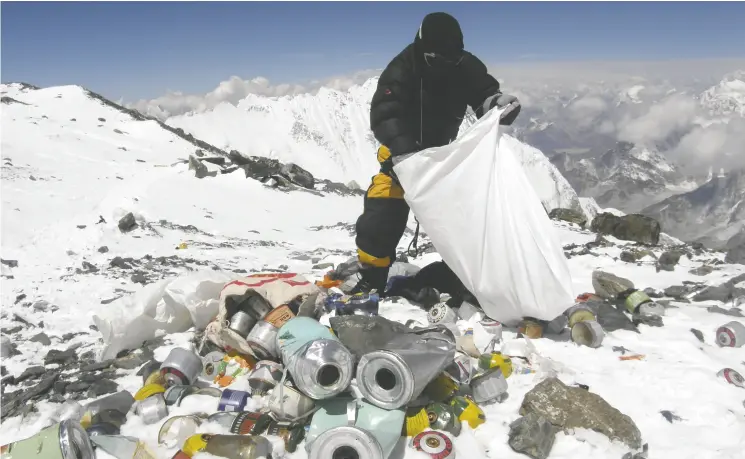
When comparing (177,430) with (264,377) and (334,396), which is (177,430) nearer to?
(264,377)

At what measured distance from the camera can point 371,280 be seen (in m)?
4.37

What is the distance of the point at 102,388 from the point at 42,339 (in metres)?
1.79

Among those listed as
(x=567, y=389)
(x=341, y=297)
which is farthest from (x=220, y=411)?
(x=567, y=389)

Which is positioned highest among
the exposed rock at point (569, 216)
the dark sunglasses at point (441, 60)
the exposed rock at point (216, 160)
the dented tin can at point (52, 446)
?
the dark sunglasses at point (441, 60)

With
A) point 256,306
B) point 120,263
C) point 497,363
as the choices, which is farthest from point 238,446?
point 120,263

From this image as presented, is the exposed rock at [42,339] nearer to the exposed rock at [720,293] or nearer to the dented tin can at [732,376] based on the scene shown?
the dented tin can at [732,376]

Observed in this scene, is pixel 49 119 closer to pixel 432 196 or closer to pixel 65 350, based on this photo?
pixel 65 350

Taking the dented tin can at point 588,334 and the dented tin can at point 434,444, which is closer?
the dented tin can at point 434,444

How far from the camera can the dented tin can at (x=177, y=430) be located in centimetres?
245

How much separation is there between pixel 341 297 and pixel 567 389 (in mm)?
2032

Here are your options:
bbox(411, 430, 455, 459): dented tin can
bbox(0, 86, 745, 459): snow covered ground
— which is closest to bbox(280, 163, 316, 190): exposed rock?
bbox(0, 86, 745, 459): snow covered ground

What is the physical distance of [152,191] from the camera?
11.7 m

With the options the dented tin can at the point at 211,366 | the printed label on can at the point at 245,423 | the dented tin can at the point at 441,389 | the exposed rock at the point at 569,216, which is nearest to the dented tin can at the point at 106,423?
the dented tin can at the point at 211,366

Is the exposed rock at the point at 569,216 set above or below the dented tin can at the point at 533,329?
below
